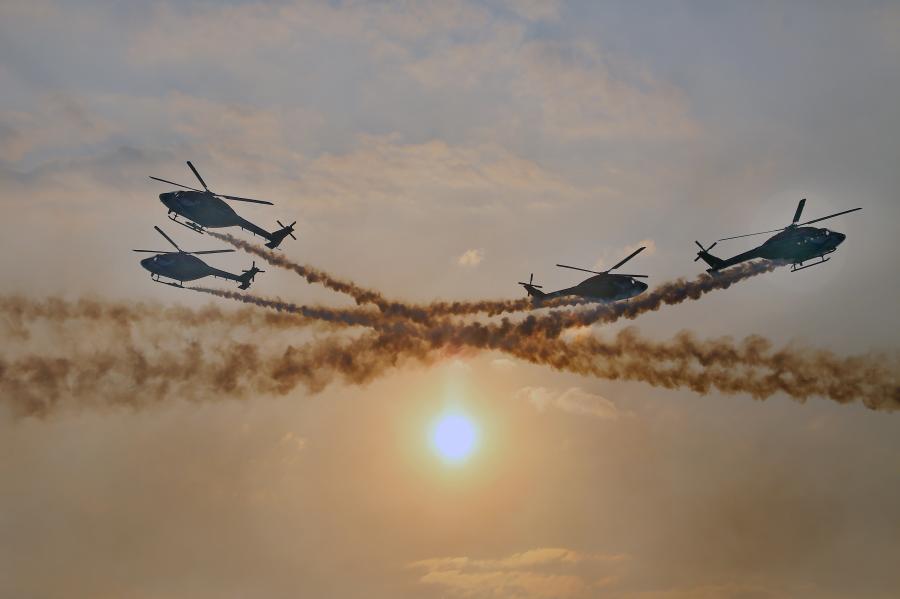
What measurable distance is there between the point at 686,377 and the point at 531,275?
1697 centimetres

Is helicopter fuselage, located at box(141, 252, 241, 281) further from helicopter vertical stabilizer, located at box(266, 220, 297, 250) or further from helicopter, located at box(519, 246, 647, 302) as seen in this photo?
helicopter, located at box(519, 246, 647, 302)

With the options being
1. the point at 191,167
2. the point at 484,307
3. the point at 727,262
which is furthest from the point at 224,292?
the point at 727,262

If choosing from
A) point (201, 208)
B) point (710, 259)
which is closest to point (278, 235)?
point (201, 208)

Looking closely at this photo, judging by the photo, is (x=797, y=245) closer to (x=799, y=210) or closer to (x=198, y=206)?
(x=799, y=210)

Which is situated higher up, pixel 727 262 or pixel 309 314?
pixel 727 262

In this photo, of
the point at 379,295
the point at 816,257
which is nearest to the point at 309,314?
the point at 379,295

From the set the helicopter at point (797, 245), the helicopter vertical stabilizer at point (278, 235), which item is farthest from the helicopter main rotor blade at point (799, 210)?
the helicopter vertical stabilizer at point (278, 235)

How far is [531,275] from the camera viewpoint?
87.6 metres

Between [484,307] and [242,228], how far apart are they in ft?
77.2

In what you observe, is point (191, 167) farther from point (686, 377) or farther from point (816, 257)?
point (816, 257)

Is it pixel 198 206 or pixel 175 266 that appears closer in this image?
pixel 198 206

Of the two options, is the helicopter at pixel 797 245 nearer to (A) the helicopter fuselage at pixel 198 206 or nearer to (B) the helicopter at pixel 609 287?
(B) the helicopter at pixel 609 287

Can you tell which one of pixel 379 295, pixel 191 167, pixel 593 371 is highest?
pixel 191 167

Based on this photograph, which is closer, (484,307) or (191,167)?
(191,167)
